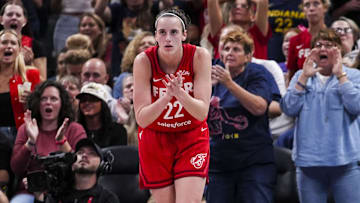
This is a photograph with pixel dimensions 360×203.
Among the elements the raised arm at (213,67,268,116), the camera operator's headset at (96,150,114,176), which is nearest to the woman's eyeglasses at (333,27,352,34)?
the raised arm at (213,67,268,116)

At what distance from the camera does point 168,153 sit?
4660 mm

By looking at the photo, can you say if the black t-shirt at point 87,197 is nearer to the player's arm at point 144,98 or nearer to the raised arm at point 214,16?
the player's arm at point 144,98

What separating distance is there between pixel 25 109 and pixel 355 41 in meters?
4.20

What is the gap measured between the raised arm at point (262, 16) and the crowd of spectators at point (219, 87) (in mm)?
12

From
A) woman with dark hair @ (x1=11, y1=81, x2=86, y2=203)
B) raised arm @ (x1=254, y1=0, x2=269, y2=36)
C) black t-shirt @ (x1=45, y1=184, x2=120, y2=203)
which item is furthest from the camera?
raised arm @ (x1=254, y1=0, x2=269, y2=36)

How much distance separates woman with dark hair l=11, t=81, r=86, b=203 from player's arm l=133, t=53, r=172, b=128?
1.87 meters

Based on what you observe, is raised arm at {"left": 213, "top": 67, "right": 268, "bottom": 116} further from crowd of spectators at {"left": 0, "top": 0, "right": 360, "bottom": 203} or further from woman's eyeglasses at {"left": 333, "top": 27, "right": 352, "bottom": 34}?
woman's eyeglasses at {"left": 333, "top": 27, "right": 352, "bottom": 34}

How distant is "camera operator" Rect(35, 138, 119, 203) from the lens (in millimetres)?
6070

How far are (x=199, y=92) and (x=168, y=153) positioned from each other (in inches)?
19.5

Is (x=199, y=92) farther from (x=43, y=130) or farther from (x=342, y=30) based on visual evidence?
(x=342, y=30)

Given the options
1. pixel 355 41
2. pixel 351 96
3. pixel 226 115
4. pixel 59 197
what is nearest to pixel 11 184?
pixel 59 197

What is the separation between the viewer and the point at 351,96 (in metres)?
5.66

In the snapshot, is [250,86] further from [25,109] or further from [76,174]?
[25,109]

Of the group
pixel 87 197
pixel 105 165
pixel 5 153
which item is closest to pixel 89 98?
pixel 5 153
